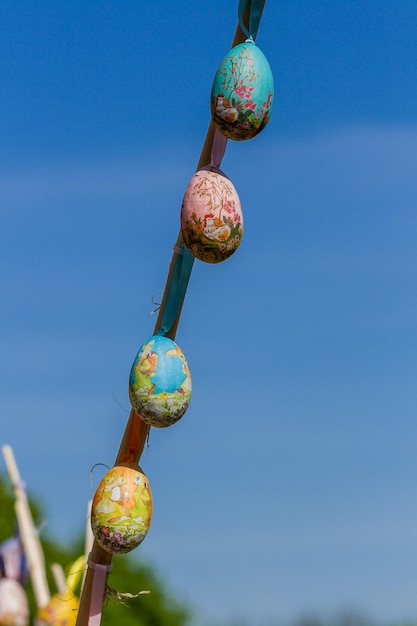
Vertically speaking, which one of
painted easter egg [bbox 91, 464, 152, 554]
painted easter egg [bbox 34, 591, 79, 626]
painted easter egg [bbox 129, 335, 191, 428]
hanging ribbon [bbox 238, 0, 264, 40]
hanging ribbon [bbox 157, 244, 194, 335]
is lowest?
painted easter egg [bbox 34, 591, 79, 626]

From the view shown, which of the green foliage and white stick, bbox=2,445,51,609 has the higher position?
the green foliage

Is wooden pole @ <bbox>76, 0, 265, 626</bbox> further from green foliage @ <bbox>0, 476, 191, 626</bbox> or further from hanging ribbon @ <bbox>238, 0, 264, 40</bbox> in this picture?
green foliage @ <bbox>0, 476, 191, 626</bbox>

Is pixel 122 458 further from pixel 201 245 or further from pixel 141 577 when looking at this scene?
pixel 141 577

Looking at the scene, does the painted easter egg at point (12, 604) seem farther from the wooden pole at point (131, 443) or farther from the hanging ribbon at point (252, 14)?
the hanging ribbon at point (252, 14)

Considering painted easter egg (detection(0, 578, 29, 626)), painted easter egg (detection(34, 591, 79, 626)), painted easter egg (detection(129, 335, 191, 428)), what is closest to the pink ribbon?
painted easter egg (detection(129, 335, 191, 428))

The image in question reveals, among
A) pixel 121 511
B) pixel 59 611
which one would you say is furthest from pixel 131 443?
pixel 59 611

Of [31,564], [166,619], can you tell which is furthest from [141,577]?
[31,564]
